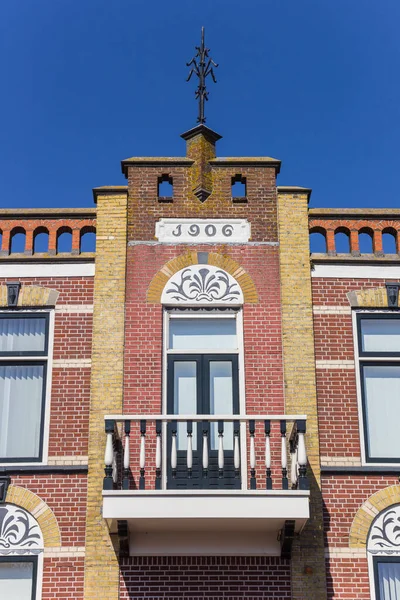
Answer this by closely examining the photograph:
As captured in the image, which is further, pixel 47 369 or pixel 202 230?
pixel 202 230

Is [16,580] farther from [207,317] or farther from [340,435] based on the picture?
[340,435]

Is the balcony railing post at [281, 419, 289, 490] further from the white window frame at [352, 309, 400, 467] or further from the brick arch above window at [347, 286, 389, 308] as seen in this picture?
the brick arch above window at [347, 286, 389, 308]

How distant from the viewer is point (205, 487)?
42.9 feet

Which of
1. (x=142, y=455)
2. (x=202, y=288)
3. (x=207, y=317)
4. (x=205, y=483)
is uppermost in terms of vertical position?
(x=202, y=288)

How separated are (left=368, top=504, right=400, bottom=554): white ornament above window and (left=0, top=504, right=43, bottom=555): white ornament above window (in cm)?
429

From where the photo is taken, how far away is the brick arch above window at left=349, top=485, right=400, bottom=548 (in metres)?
13.3

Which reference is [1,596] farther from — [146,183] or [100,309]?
[146,183]

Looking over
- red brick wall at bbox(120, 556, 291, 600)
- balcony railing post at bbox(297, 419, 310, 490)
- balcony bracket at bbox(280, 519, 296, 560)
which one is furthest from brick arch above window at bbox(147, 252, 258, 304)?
red brick wall at bbox(120, 556, 291, 600)

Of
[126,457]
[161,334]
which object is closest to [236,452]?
[126,457]

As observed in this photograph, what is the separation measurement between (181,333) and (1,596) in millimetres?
4268

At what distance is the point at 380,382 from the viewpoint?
14320 millimetres

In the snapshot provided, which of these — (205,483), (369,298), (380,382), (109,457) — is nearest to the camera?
(109,457)

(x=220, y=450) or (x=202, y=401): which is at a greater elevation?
(x=202, y=401)

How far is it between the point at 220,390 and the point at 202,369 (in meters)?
0.39
